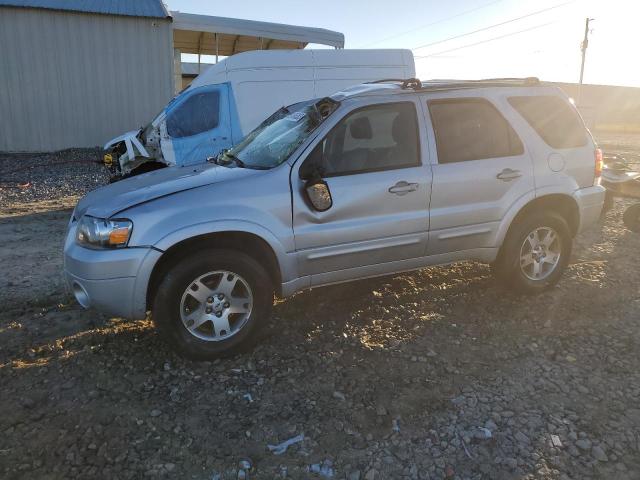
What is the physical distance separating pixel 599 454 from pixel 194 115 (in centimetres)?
816

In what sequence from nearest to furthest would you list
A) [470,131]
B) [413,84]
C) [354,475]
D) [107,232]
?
[354,475] < [107,232] < [413,84] < [470,131]

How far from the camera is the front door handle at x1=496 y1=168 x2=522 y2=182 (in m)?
4.27

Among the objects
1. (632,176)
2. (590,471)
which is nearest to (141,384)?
(590,471)

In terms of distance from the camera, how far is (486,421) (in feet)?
9.53

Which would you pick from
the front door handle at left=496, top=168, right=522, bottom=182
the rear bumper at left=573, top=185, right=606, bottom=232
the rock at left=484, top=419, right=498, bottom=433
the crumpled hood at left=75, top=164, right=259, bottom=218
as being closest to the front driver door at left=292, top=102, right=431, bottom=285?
the crumpled hood at left=75, top=164, right=259, bottom=218

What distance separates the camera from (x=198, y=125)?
893 cm

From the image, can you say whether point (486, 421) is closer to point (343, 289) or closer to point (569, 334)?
point (569, 334)

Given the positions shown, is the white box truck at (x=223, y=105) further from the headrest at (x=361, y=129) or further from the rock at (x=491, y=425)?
the rock at (x=491, y=425)

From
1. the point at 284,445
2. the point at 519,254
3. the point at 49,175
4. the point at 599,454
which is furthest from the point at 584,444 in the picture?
the point at 49,175

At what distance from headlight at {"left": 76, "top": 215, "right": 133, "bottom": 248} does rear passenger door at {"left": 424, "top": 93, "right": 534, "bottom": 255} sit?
235 centimetres

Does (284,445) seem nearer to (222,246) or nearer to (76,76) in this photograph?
(222,246)

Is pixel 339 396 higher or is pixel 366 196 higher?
pixel 366 196

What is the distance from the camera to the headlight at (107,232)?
10.7 ft

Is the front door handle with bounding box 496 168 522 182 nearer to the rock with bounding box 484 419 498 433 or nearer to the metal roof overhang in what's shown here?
the rock with bounding box 484 419 498 433
